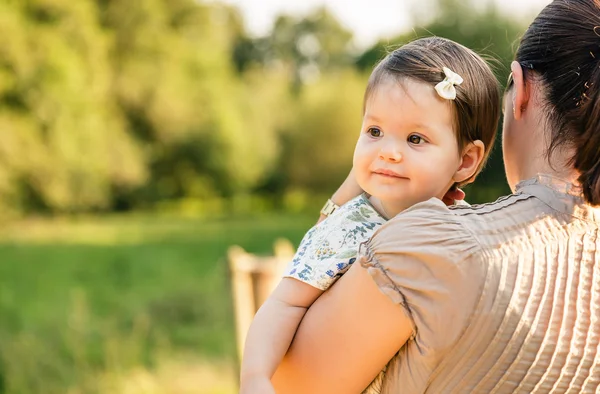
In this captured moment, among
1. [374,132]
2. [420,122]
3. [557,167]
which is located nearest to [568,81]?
[557,167]

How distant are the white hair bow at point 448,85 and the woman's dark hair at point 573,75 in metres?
0.13

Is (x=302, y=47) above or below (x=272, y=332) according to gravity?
below

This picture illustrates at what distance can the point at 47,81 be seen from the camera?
1409cm

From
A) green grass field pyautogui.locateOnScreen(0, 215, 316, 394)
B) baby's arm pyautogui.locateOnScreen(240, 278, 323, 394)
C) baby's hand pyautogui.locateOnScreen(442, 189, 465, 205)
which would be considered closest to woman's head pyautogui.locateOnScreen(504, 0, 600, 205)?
baby's hand pyautogui.locateOnScreen(442, 189, 465, 205)

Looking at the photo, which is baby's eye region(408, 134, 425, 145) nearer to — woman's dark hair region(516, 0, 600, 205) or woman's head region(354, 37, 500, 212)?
woman's head region(354, 37, 500, 212)

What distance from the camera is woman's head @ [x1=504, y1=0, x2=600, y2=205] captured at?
137 centimetres

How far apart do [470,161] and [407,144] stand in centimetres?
17

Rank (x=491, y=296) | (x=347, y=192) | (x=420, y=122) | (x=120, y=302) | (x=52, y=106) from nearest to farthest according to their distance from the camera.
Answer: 1. (x=491, y=296)
2. (x=420, y=122)
3. (x=347, y=192)
4. (x=120, y=302)
5. (x=52, y=106)

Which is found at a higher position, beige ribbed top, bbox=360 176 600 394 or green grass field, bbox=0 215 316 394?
beige ribbed top, bbox=360 176 600 394

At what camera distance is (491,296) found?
1.30m

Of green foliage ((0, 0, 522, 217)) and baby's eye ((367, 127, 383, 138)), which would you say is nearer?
baby's eye ((367, 127, 383, 138))

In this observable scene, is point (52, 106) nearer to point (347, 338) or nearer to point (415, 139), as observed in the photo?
point (415, 139)

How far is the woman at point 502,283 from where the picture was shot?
131 centimetres

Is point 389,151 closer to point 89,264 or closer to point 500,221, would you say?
point 500,221
